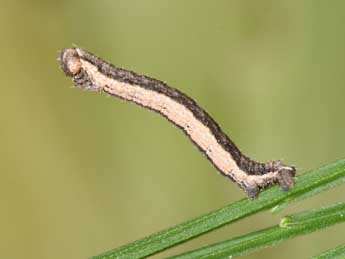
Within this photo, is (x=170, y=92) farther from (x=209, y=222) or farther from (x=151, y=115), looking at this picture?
(x=151, y=115)

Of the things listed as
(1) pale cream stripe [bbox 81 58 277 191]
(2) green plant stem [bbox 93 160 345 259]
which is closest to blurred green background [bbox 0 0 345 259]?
(1) pale cream stripe [bbox 81 58 277 191]

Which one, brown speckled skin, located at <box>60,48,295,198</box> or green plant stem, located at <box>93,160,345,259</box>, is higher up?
brown speckled skin, located at <box>60,48,295,198</box>

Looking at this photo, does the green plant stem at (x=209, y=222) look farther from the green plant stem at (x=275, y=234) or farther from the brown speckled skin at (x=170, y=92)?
the brown speckled skin at (x=170, y=92)

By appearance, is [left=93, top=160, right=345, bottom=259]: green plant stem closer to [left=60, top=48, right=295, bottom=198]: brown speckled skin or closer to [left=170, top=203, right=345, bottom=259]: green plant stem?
[left=170, top=203, right=345, bottom=259]: green plant stem

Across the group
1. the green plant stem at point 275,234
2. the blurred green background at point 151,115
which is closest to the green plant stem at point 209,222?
the green plant stem at point 275,234

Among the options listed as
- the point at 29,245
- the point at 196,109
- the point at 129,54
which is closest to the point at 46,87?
the point at 129,54

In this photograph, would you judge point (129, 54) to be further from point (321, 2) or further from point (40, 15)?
point (321, 2)

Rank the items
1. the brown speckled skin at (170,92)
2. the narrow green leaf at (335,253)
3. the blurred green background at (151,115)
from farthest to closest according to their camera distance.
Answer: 1. the blurred green background at (151,115)
2. the brown speckled skin at (170,92)
3. the narrow green leaf at (335,253)
